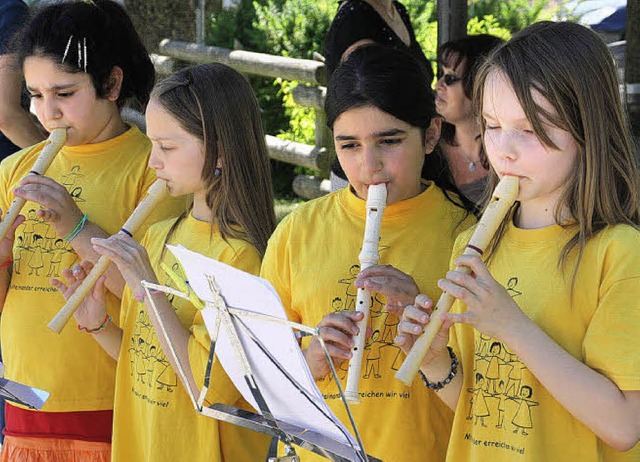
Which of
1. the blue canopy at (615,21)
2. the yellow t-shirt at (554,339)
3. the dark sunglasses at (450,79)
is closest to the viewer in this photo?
the yellow t-shirt at (554,339)

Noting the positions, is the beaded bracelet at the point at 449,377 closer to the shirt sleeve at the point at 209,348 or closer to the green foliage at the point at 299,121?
the shirt sleeve at the point at 209,348

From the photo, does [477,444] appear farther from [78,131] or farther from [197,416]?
[78,131]

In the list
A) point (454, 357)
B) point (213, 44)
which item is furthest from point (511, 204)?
point (213, 44)

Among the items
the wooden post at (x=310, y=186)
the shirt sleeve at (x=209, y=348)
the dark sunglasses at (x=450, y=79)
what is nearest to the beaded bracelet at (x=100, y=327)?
the shirt sleeve at (x=209, y=348)

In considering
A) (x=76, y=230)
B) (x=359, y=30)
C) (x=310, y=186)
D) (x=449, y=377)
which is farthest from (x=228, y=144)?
(x=310, y=186)

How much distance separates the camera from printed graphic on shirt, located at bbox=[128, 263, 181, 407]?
8.50ft

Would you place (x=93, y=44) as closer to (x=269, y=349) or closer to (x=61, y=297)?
(x=61, y=297)

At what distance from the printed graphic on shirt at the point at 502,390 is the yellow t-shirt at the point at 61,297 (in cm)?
125

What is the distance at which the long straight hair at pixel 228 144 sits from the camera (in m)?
2.68

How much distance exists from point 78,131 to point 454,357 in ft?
4.96

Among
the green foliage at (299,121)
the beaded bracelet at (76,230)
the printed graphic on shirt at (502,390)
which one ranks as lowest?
the green foliage at (299,121)

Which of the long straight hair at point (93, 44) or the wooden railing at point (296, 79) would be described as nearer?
the long straight hair at point (93, 44)

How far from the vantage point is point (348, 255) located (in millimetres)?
2369

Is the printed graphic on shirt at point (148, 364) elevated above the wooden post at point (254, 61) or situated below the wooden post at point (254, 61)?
above
